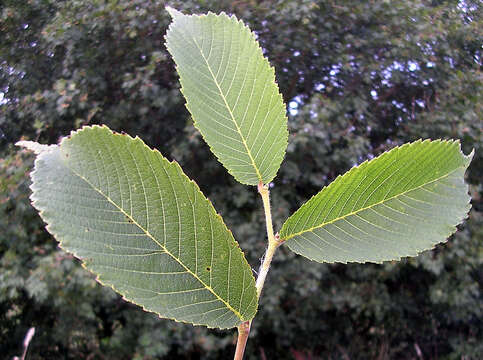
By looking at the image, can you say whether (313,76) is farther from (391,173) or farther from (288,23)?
(391,173)

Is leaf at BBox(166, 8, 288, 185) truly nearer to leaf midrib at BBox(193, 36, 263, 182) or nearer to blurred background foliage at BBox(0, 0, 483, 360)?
leaf midrib at BBox(193, 36, 263, 182)

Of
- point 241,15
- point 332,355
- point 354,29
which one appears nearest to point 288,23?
point 241,15

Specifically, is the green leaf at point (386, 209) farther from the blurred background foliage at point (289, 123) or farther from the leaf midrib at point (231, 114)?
the blurred background foliage at point (289, 123)

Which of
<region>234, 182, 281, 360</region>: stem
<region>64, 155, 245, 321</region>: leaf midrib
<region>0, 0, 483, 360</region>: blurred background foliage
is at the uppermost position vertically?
<region>64, 155, 245, 321</region>: leaf midrib

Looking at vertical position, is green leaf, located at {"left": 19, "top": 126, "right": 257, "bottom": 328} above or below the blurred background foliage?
above

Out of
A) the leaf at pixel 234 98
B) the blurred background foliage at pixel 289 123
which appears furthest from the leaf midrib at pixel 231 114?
the blurred background foliage at pixel 289 123

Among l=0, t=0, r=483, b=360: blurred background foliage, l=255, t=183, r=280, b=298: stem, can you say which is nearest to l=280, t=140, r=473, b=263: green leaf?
l=255, t=183, r=280, b=298: stem

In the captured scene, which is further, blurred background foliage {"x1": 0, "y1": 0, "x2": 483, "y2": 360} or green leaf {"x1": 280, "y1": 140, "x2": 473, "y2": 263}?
blurred background foliage {"x1": 0, "y1": 0, "x2": 483, "y2": 360}

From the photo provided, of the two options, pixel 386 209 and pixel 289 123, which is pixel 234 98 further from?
pixel 289 123
